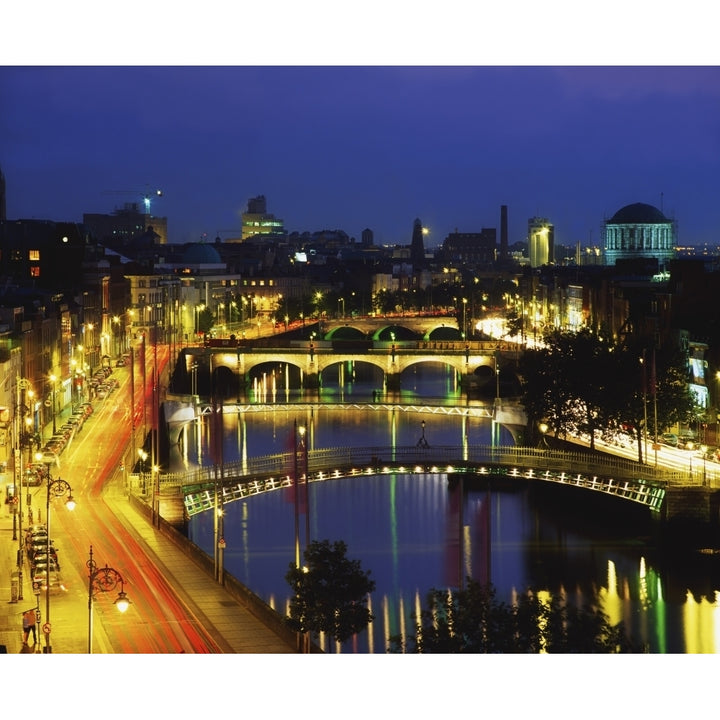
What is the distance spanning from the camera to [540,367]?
144ft

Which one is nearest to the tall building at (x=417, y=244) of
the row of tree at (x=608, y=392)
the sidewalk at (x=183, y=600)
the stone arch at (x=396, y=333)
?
the stone arch at (x=396, y=333)

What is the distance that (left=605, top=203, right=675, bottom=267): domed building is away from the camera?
124 m

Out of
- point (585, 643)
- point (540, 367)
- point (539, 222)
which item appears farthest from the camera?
point (539, 222)

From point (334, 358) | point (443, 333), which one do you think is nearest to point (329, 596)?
point (334, 358)

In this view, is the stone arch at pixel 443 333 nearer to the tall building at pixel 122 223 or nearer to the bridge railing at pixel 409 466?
the bridge railing at pixel 409 466

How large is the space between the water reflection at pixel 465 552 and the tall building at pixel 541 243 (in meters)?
127

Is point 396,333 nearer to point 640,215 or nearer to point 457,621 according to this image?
point 640,215

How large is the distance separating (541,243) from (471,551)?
5849 inches

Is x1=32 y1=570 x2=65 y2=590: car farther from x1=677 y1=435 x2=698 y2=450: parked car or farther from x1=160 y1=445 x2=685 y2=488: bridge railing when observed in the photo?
x1=677 y1=435 x2=698 y2=450: parked car

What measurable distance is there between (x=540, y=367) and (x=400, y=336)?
144 ft

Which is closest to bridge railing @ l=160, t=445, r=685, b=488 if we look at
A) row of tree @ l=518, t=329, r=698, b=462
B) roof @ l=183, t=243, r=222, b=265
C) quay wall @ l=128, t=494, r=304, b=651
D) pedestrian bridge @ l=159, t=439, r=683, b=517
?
pedestrian bridge @ l=159, t=439, r=683, b=517

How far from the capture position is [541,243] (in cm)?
17775
